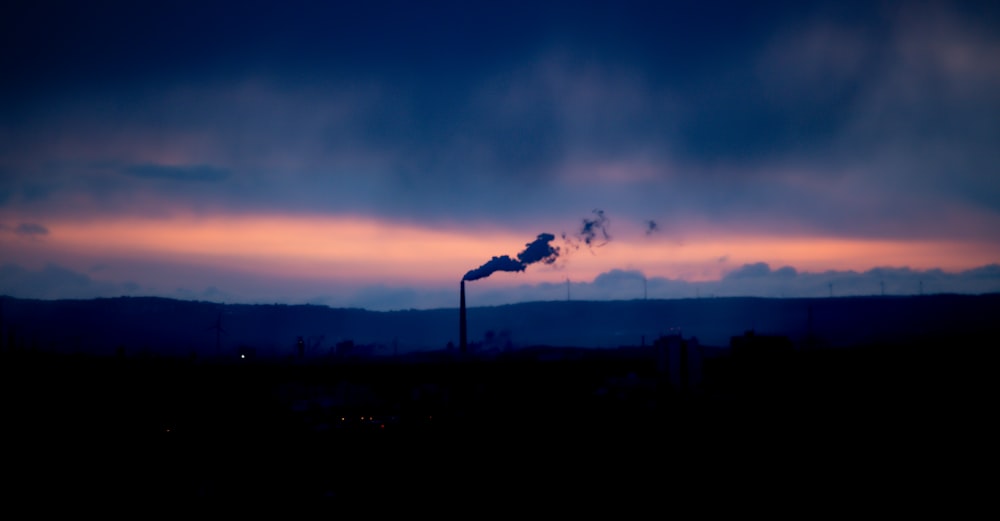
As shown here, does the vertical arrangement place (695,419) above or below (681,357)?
below

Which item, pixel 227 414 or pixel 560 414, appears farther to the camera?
pixel 227 414

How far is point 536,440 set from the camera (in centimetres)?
2136

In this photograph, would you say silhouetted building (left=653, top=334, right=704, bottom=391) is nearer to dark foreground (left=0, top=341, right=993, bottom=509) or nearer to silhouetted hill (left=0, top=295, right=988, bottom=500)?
silhouetted hill (left=0, top=295, right=988, bottom=500)

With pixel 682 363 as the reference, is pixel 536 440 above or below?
below

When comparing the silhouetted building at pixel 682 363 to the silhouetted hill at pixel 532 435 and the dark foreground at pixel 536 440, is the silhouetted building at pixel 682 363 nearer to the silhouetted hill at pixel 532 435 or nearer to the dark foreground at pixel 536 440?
the silhouetted hill at pixel 532 435

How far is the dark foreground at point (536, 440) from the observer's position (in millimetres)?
16438

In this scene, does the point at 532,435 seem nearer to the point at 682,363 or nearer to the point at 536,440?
the point at 536,440

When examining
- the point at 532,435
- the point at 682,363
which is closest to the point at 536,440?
the point at 532,435

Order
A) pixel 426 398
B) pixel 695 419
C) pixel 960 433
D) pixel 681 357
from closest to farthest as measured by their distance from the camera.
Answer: pixel 960 433 < pixel 695 419 < pixel 681 357 < pixel 426 398

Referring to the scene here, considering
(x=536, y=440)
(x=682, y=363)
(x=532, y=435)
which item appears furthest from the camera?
(x=682, y=363)

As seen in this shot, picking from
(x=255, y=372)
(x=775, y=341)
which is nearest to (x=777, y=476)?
(x=775, y=341)

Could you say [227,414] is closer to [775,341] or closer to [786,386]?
[786,386]

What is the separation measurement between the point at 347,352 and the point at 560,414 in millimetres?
103551

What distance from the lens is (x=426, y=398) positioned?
35.6 meters
